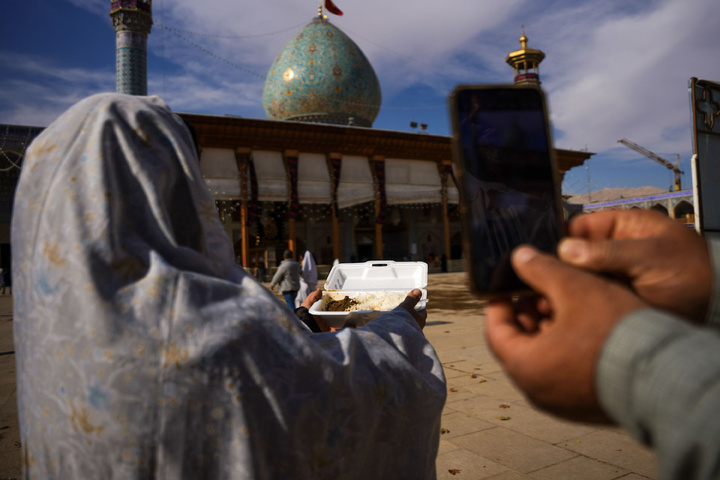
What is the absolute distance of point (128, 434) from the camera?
878mm

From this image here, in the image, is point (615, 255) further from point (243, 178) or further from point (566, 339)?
point (243, 178)

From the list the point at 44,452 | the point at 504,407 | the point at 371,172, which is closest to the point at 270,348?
the point at 44,452

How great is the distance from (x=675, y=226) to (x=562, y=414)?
0.32m

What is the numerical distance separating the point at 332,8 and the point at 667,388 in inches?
898

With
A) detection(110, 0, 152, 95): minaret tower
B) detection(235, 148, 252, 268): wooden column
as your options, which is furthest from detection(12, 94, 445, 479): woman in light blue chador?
detection(110, 0, 152, 95): minaret tower

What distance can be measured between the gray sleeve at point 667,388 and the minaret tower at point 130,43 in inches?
750

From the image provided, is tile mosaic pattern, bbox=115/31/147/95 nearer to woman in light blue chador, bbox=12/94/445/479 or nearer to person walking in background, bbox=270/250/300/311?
person walking in background, bbox=270/250/300/311

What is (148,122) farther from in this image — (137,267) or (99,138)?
(137,267)

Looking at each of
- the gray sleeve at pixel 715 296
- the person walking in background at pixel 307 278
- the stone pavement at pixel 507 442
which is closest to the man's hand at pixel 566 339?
the gray sleeve at pixel 715 296

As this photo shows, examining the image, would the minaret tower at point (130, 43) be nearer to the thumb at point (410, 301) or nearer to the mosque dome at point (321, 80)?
the mosque dome at point (321, 80)

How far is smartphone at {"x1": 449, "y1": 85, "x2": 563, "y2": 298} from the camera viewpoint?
28.8 inches

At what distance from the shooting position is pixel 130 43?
17219 millimetres

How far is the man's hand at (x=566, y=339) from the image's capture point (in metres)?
0.59

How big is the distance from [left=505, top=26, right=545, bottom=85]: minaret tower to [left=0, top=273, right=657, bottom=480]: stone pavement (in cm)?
2355
